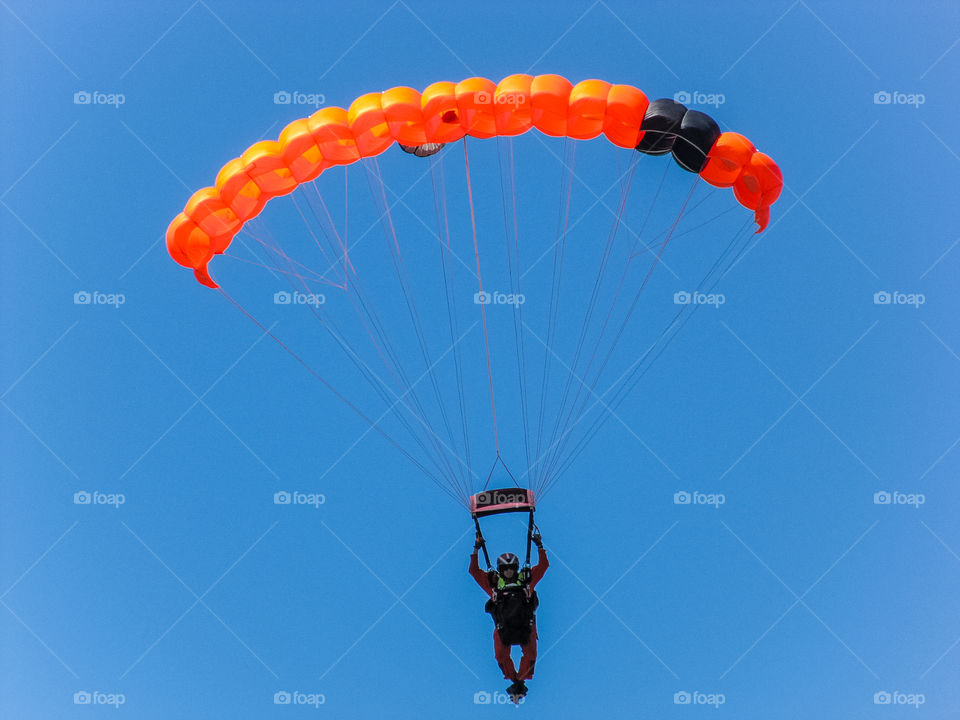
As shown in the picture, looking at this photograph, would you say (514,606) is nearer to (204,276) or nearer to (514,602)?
(514,602)

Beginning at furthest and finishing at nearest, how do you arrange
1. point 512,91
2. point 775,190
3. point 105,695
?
point 105,695, point 775,190, point 512,91

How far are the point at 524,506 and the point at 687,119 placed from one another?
15.6 feet

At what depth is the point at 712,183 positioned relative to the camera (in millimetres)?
13945

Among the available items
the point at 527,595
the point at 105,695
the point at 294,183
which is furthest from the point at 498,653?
the point at 105,695

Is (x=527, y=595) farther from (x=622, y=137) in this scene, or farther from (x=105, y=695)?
(x=105, y=695)

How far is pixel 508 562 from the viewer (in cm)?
1330

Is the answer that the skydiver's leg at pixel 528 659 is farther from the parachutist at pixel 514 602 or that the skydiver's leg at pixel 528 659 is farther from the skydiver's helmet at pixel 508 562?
the skydiver's helmet at pixel 508 562

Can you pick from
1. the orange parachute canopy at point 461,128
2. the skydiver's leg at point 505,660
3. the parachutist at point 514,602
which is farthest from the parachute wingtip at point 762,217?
the skydiver's leg at point 505,660

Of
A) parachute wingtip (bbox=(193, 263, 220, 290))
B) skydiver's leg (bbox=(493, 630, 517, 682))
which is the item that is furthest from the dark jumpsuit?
parachute wingtip (bbox=(193, 263, 220, 290))

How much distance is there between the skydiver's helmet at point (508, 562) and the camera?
13305 millimetres

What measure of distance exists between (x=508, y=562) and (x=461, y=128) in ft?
16.4

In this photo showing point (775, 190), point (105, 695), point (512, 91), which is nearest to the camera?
point (512, 91)

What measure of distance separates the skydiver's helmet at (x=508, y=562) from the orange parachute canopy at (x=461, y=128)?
4.83 m

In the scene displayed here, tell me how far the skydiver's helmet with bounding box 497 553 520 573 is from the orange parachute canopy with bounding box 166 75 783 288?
483 centimetres
